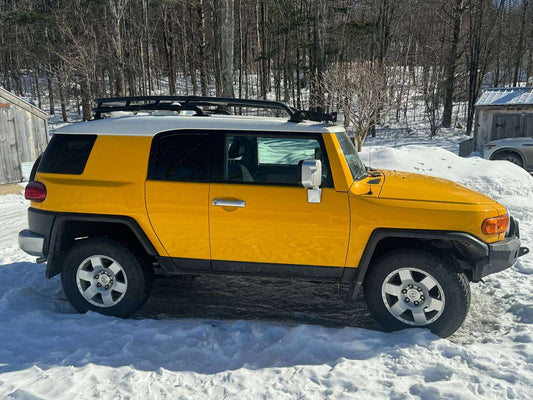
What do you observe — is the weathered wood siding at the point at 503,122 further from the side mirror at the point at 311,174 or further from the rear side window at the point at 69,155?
the rear side window at the point at 69,155

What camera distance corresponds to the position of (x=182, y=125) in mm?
3926

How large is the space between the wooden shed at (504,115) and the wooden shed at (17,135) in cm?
1868

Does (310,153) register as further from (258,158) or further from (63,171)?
(63,171)

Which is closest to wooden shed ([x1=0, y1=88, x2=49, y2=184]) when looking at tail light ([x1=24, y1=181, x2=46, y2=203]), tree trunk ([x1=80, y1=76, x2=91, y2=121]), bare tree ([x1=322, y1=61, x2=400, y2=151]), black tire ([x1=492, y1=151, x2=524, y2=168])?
tree trunk ([x1=80, y1=76, x2=91, y2=121])

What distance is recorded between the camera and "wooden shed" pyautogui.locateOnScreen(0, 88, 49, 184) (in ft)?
41.5

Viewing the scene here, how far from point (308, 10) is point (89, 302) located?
30.6m

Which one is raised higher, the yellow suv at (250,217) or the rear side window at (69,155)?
the rear side window at (69,155)

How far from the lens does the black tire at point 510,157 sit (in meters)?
14.2

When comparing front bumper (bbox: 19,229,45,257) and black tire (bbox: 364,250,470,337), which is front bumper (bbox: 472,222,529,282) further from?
Answer: front bumper (bbox: 19,229,45,257)

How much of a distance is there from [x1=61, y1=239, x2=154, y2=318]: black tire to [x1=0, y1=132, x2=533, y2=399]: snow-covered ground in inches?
6.5

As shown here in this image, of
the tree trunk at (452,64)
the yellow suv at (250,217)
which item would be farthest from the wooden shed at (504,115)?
the yellow suv at (250,217)

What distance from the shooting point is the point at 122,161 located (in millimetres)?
3920

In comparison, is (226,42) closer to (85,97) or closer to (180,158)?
(180,158)

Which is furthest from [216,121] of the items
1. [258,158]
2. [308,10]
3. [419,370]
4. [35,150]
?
[308,10]
